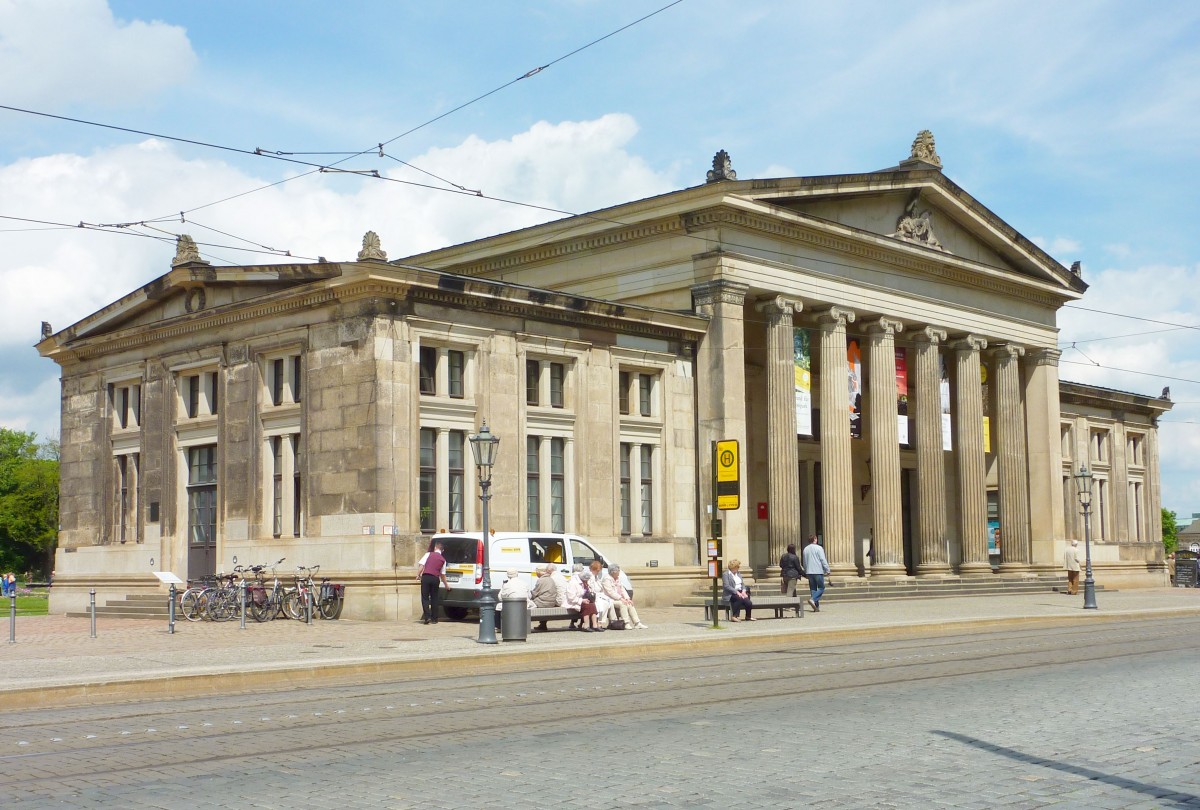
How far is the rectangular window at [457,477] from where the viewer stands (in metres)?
33.1

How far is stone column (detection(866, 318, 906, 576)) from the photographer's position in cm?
4541

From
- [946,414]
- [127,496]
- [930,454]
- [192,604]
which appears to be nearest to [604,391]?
[192,604]

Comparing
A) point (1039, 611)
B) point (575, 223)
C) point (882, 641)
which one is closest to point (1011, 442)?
point (1039, 611)

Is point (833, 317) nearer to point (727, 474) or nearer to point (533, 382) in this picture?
point (533, 382)

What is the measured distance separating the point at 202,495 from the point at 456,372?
8.00 m

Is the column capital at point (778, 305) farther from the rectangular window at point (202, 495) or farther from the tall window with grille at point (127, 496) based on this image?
the tall window with grille at point (127, 496)

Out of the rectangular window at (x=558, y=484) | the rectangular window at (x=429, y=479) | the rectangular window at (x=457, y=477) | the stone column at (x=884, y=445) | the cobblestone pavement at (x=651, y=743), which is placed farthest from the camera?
the stone column at (x=884, y=445)

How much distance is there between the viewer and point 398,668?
20.1 meters

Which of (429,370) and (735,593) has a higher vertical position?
(429,370)

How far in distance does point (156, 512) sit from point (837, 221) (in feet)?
76.3

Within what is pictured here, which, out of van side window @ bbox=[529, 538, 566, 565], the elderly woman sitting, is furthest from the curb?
van side window @ bbox=[529, 538, 566, 565]

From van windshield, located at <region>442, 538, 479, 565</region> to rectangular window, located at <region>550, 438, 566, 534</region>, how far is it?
244 inches

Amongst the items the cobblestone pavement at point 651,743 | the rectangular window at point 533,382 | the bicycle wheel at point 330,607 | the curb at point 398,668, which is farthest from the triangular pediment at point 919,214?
the cobblestone pavement at point 651,743

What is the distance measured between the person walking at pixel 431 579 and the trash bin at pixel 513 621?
15.1 feet
